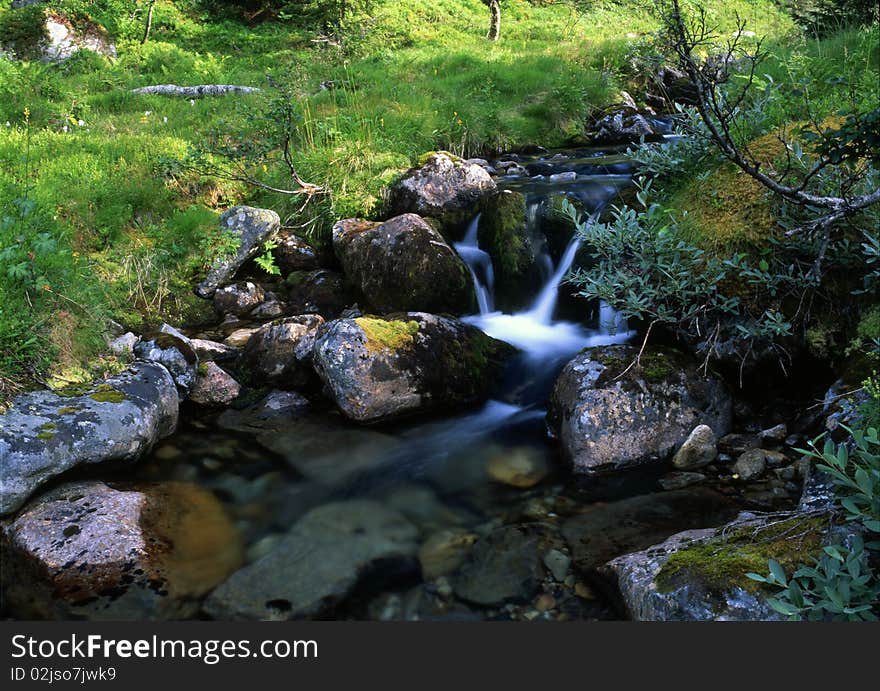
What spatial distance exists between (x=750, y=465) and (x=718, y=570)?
172cm

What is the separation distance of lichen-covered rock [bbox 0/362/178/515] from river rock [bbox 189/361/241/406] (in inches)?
17.9

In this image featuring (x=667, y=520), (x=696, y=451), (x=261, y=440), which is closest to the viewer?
(x=667, y=520)

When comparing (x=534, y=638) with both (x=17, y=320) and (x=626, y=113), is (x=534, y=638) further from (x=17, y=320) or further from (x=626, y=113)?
(x=626, y=113)

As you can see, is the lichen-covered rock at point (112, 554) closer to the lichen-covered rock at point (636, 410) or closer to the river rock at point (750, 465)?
the lichen-covered rock at point (636, 410)

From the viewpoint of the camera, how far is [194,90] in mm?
13805

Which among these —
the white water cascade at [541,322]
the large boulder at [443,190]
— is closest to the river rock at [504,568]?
the white water cascade at [541,322]

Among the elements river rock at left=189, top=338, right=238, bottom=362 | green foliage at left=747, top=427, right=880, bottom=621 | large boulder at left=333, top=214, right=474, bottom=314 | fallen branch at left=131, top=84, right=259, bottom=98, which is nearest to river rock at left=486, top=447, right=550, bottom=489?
green foliage at left=747, top=427, right=880, bottom=621

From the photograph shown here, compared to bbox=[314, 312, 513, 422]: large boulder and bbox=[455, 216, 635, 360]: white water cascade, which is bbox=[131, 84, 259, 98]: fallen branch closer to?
bbox=[455, 216, 635, 360]: white water cascade

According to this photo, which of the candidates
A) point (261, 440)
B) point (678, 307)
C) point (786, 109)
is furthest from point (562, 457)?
point (786, 109)

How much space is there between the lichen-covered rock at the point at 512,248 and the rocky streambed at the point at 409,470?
5cm

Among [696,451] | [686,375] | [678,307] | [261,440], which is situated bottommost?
[261,440]

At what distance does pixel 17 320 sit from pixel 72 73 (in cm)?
1357

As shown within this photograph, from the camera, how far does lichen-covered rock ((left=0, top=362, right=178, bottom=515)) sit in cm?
412

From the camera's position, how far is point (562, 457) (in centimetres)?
500
